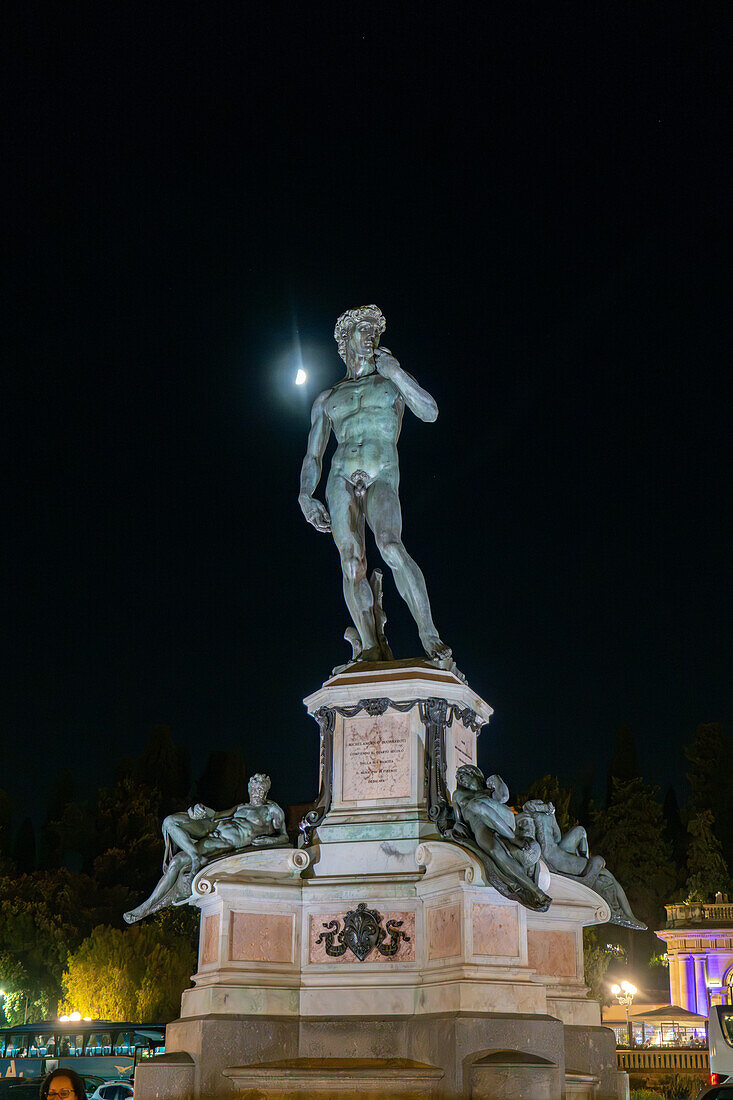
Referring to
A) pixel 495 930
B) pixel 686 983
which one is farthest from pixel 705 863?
pixel 495 930

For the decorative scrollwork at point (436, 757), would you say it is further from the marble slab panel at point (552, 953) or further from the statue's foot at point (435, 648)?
the marble slab panel at point (552, 953)

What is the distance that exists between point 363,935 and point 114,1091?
10.7 meters

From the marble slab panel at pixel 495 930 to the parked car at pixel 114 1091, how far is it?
11411 mm

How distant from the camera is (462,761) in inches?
562

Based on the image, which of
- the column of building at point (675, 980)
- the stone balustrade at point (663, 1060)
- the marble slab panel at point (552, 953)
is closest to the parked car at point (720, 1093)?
the marble slab panel at point (552, 953)

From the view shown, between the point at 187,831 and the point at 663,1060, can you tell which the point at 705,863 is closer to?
the point at 663,1060

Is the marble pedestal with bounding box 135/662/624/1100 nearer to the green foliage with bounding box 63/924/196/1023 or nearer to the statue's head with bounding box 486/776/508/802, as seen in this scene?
the statue's head with bounding box 486/776/508/802

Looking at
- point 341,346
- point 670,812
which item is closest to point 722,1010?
point 341,346

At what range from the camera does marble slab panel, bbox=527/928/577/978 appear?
1326 cm

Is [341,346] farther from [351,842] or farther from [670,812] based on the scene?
[670,812]

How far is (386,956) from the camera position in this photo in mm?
12703

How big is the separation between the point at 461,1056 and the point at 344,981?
1938 millimetres

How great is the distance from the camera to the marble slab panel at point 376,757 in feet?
44.8

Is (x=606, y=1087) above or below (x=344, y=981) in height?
below
